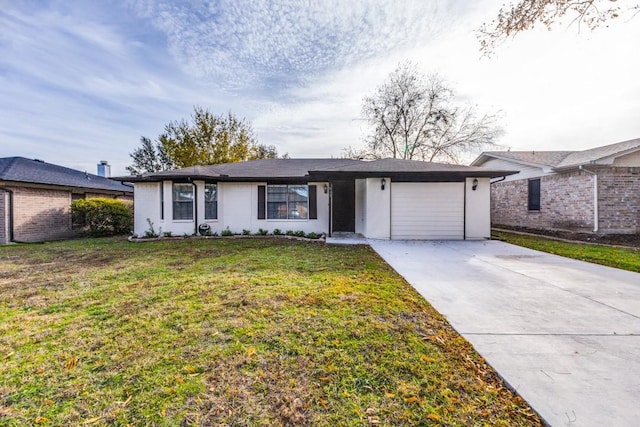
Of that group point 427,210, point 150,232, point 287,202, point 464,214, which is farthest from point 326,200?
point 150,232

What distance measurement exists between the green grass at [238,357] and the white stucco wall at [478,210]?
261 inches

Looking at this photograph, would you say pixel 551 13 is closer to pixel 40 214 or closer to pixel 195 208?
pixel 195 208

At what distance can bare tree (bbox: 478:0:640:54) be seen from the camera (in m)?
5.25

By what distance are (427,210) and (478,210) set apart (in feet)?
5.86

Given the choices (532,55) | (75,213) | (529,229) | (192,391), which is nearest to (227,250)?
(192,391)

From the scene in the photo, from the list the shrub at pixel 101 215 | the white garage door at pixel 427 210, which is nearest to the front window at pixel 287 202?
the white garage door at pixel 427 210

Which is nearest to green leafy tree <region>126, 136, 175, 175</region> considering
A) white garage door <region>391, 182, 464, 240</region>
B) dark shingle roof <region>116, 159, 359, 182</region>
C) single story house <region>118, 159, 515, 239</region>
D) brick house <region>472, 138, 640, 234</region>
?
dark shingle roof <region>116, 159, 359, 182</region>

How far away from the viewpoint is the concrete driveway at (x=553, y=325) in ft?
6.19

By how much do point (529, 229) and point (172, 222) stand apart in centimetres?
1572

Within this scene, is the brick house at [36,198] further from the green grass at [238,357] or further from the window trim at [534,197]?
the window trim at [534,197]

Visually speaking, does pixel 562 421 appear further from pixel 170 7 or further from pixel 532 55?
pixel 170 7

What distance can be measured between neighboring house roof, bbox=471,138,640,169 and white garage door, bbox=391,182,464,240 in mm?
5332

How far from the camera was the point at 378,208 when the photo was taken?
9.78 m

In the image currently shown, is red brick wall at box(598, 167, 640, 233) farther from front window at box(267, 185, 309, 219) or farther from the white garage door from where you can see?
front window at box(267, 185, 309, 219)
